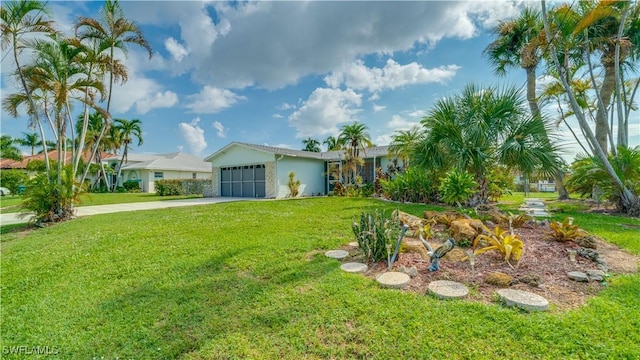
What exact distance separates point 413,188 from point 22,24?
46.8ft

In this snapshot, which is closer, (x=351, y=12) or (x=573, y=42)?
(x=573, y=42)

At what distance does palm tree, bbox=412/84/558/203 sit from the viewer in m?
7.78

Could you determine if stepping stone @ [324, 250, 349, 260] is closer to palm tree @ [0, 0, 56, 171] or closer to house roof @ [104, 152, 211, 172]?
palm tree @ [0, 0, 56, 171]

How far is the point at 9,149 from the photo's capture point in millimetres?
31984

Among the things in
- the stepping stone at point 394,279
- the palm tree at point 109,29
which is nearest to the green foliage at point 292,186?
the palm tree at point 109,29

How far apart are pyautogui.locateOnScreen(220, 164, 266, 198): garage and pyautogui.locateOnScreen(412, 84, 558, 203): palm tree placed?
444 inches

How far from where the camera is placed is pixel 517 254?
365cm

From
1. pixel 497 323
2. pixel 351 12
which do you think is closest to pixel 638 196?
pixel 497 323

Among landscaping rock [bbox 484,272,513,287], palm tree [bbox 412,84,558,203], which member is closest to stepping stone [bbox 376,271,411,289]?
landscaping rock [bbox 484,272,513,287]

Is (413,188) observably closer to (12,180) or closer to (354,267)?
(354,267)

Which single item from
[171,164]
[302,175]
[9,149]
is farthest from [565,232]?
[9,149]

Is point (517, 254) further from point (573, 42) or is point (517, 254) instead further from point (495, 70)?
point (495, 70)

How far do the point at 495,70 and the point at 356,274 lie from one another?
580 inches

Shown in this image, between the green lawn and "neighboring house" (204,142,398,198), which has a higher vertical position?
"neighboring house" (204,142,398,198)
